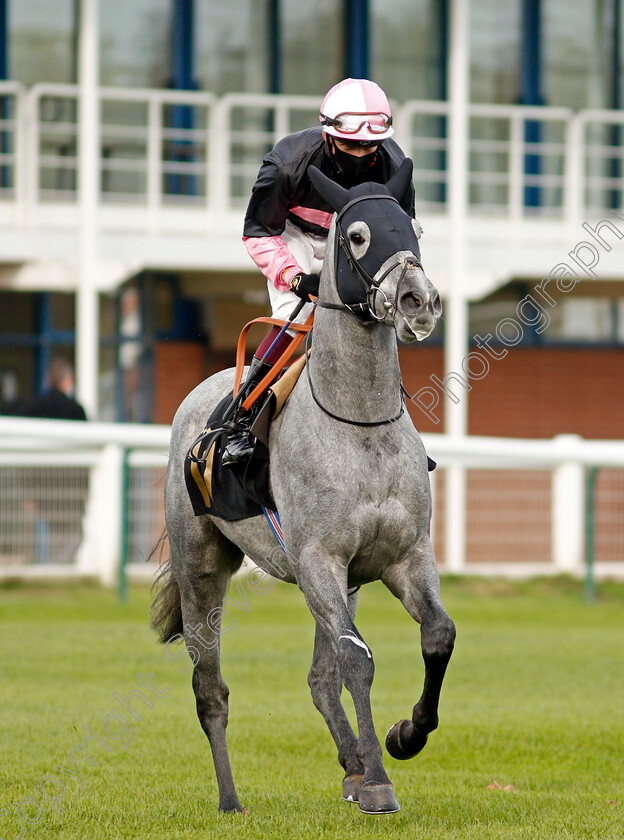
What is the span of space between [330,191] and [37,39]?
12469mm

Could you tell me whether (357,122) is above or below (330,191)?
above

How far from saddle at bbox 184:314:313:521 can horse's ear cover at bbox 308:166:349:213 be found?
26.8 inches

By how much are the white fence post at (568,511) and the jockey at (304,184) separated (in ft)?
26.7

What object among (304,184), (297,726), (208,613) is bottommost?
(297,726)

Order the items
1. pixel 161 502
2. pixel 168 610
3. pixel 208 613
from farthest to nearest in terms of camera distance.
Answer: pixel 161 502, pixel 168 610, pixel 208 613

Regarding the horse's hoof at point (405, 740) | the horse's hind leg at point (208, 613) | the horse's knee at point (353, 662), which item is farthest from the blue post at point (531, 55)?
the horse's knee at point (353, 662)

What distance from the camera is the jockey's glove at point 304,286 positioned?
16.7 feet

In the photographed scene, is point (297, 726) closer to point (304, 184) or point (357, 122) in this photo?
point (304, 184)

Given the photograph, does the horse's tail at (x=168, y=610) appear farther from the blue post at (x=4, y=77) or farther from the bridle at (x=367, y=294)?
the blue post at (x=4, y=77)

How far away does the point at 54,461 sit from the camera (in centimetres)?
1216

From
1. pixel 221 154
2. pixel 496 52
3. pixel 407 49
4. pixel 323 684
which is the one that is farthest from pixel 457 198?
pixel 323 684

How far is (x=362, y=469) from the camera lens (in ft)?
15.4

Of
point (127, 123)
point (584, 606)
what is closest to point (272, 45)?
point (127, 123)

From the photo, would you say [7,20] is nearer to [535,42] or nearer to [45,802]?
[535,42]
